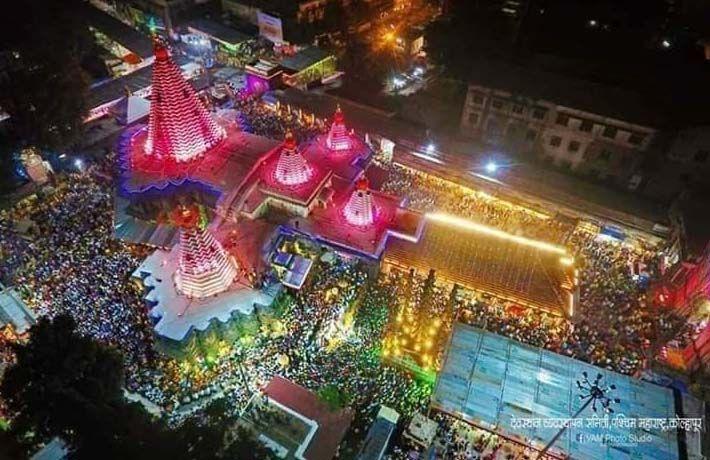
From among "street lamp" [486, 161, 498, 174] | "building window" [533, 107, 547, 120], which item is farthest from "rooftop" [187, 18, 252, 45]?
"building window" [533, 107, 547, 120]

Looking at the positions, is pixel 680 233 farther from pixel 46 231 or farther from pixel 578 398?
pixel 46 231

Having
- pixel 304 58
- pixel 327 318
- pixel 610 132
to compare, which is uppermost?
pixel 610 132

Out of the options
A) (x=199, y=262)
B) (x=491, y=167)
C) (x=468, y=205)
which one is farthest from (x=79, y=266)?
(x=491, y=167)

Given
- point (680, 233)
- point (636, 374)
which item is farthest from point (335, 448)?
point (680, 233)

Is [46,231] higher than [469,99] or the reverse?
the reverse

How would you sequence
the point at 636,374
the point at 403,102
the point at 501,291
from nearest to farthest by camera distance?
the point at 636,374 < the point at 501,291 < the point at 403,102

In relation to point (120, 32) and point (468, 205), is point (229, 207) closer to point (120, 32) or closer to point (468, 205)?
point (468, 205)
